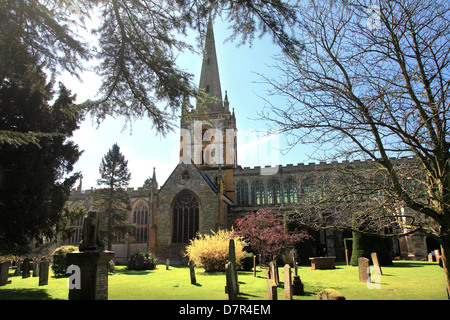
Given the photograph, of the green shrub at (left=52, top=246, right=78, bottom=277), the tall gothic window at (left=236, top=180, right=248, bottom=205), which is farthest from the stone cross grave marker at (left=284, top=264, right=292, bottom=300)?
the tall gothic window at (left=236, top=180, right=248, bottom=205)

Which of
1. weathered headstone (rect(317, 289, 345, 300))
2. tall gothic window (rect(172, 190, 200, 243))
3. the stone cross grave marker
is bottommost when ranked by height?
the stone cross grave marker

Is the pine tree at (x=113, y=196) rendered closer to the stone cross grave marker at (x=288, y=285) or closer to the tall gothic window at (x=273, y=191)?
the tall gothic window at (x=273, y=191)

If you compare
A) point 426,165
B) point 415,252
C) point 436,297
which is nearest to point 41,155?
point 426,165

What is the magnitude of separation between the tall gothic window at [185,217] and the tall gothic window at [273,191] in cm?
1398

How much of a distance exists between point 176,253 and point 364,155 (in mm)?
21589

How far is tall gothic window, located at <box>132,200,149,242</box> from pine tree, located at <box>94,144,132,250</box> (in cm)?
575

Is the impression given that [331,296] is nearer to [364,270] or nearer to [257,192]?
[364,270]

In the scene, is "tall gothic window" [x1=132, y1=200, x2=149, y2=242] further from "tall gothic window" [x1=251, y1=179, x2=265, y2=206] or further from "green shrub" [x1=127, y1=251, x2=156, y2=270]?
"green shrub" [x1=127, y1=251, x2=156, y2=270]

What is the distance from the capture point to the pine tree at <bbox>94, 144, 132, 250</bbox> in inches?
1166

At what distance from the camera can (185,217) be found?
2573cm

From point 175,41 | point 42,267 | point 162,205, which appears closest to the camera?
point 175,41

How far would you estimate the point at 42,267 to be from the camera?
1227 cm

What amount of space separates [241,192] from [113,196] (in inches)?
623
